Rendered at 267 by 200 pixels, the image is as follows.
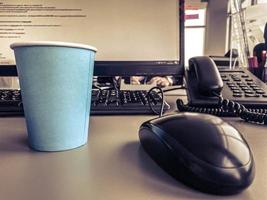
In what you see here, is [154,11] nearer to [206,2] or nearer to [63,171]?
[206,2]

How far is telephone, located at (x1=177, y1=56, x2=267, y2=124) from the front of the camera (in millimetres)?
589

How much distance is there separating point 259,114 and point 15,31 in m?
0.58

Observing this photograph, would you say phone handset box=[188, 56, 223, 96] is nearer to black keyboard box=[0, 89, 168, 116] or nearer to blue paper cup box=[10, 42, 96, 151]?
black keyboard box=[0, 89, 168, 116]

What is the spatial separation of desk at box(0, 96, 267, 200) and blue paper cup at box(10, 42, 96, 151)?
0.07ft

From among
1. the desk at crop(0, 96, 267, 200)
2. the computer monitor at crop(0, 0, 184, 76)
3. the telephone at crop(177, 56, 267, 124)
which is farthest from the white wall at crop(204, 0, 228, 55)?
the desk at crop(0, 96, 267, 200)

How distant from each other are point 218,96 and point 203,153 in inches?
13.8

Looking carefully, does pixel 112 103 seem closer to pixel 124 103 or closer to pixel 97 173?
pixel 124 103

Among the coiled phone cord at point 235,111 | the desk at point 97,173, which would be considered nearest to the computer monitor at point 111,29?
the coiled phone cord at point 235,111

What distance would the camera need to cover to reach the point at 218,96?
1.99ft

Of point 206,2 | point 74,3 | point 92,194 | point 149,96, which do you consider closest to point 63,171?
point 92,194

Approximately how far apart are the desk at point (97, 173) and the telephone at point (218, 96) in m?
0.14

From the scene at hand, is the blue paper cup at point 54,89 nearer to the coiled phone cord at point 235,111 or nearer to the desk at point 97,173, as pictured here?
the desk at point 97,173

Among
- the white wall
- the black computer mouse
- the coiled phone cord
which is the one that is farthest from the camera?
the white wall

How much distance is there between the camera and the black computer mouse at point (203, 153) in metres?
0.26
